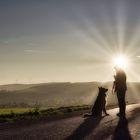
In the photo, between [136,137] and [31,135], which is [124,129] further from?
[31,135]

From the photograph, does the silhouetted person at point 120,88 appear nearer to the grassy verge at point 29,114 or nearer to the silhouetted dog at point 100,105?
the silhouetted dog at point 100,105

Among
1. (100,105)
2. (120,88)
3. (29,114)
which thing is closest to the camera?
(120,88)

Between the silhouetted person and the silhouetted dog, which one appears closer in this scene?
the silhouetted person

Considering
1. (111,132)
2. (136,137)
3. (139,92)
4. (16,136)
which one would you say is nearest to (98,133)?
(111,132)

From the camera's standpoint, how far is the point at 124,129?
501 inches

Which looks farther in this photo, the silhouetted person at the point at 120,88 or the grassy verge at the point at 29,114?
the grassy verge at the point at 29,114

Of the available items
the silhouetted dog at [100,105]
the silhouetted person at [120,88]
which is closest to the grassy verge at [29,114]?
the silhouetted dog at [100,105]

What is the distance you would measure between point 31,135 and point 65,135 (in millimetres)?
908

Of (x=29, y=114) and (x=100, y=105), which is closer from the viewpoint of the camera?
(x=100, y=105)

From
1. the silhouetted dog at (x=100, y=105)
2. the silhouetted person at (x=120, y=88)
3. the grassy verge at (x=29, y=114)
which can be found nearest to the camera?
the silhouetted person at (x=120, y=88)

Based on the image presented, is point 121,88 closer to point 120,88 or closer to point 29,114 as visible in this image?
point 120,88

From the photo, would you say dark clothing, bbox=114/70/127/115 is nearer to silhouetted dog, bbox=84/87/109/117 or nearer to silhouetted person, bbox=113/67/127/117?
silhouetted person, bbox=113/67/127/117

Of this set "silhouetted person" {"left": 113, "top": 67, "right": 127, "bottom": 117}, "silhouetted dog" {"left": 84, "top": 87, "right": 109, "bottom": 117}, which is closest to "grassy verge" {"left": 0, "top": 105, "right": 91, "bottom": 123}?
"silhouetted dog" {"left": 84, "top": 87, "right": 109, "bottom": 117}

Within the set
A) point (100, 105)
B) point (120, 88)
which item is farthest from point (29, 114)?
point (120, 88)
